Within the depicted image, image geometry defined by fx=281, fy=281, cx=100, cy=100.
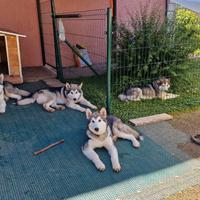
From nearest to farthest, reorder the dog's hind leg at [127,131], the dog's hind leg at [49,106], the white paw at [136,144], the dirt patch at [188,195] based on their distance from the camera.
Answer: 1. the dirt patch at [188,195]
2. the white paw at [136,144]
3. the dog's hind leg at [127,131]
4. the dog's hind leg at [49,106]

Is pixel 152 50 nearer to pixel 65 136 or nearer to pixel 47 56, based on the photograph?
pixel 65 136

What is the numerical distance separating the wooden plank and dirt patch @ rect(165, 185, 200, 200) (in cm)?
144

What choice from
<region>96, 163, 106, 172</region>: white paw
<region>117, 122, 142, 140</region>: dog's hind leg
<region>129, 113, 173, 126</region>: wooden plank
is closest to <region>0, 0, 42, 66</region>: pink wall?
<region>129, 113, 173, 126</region>: wooden plank

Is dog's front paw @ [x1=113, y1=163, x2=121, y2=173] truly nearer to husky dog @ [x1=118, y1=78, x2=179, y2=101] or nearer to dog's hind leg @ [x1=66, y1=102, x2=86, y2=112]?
dog's hind leg @ [x1=66, y1=102, x2=86, y2=112]

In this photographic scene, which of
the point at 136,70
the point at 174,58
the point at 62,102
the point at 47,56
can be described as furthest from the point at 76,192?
the point at 47,56

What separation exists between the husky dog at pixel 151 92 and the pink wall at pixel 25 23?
3412 mm

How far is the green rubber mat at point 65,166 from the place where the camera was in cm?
251

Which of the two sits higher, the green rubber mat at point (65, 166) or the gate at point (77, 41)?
the gate at point (77, 41)

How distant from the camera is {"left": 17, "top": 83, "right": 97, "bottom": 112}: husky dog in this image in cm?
432

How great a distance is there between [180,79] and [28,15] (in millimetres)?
4113

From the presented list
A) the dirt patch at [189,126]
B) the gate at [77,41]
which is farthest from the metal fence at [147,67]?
the gate at [77,41]

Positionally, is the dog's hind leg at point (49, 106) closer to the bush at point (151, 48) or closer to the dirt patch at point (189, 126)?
the bush at point (151, 48)

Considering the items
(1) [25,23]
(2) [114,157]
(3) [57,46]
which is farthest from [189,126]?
(1) [25,23]

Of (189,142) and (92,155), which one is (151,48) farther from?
(92,155)
